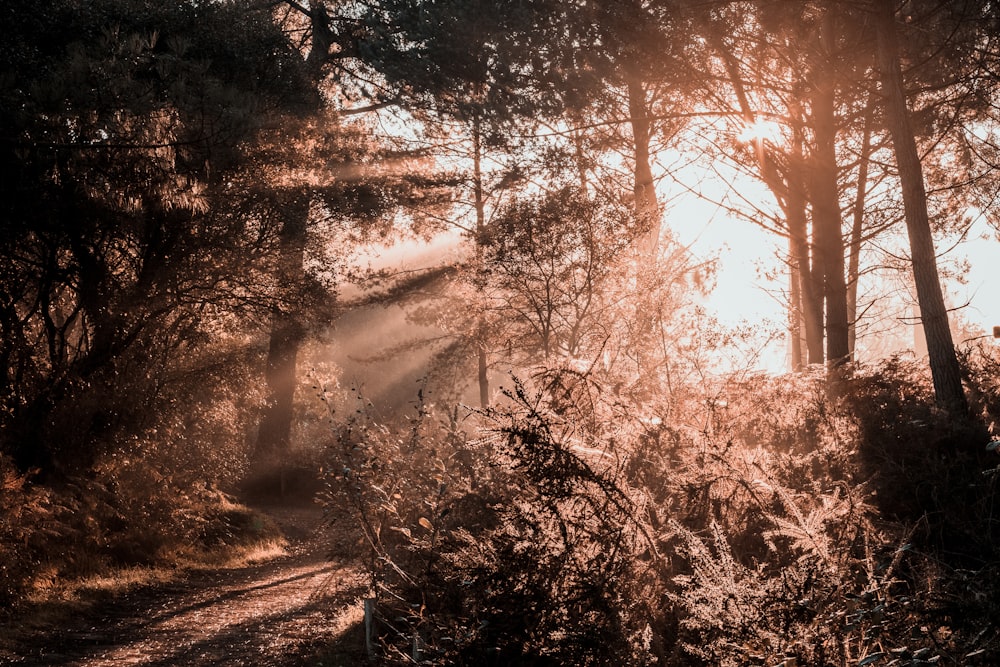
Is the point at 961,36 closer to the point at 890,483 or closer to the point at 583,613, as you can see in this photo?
the point at 890,483

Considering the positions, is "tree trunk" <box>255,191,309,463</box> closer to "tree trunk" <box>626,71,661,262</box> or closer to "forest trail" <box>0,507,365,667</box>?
"tree trunk" <box>626,71,661,262</box>

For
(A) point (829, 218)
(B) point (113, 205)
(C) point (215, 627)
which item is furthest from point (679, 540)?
(B) point (113, 205)

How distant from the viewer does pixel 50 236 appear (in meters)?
10.5

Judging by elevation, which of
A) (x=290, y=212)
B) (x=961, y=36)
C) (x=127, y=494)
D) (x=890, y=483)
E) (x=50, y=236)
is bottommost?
(x=127, y=494)

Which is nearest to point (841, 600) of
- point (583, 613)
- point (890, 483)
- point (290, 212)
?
point (583, 613)

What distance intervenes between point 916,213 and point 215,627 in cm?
858

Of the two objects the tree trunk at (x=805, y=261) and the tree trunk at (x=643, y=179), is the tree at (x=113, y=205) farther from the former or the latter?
the tree trunk at (x=805, y=261)

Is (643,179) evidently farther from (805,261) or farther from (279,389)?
(279,389)

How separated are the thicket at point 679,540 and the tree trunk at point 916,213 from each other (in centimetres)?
128

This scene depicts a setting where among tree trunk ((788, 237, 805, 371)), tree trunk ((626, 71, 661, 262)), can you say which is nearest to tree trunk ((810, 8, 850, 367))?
tree trunk ((626, 71, 661, 262))

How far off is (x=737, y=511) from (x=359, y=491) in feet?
8.76

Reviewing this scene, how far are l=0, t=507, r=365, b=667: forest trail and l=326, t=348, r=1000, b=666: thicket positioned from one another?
1556 millimetres

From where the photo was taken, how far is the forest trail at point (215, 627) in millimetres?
7309

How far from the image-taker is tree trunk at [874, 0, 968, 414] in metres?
7.93
